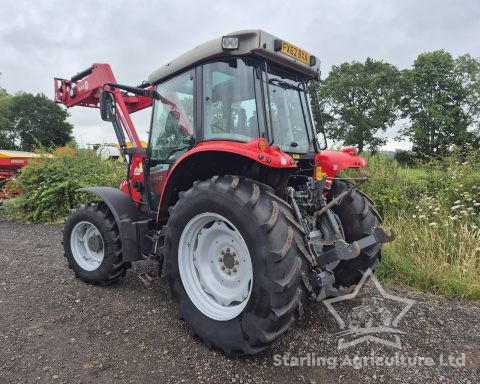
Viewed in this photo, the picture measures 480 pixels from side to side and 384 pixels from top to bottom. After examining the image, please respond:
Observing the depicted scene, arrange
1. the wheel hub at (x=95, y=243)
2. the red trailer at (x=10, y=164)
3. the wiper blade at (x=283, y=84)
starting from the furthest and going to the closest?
the red trailer at (x=10, y=164), the wheel hub at (x=95, y=243), the wiper blade at (x=283, y=84)

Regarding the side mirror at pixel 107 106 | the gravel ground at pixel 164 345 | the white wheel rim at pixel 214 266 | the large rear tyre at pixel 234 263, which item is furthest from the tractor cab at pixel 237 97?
the gravel ground at pixel 164 345

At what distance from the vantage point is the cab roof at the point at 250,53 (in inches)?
109

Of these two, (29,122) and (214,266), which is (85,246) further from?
(29,122)

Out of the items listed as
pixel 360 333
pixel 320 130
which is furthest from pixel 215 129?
pixel 360 333

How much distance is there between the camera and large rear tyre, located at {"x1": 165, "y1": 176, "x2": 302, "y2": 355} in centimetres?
235

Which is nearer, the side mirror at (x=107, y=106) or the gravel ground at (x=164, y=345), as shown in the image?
the gravel ground at (x=164, y=345)

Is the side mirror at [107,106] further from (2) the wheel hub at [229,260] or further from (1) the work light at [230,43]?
(2) the wheel hub at [229,260]

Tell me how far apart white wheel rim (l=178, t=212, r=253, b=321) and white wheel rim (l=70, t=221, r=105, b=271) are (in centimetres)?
161

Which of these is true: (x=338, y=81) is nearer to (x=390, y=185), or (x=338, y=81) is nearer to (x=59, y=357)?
(x=390, y=185)

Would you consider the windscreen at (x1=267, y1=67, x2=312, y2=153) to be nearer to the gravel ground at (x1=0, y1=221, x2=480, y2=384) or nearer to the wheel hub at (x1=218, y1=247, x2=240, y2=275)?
the wheel hub at (x1=218, y1=247, x2=240, y2=275)

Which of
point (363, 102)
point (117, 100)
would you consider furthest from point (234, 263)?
point (363, 102)

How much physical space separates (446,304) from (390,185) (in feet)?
11.0

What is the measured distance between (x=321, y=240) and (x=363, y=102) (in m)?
40.0

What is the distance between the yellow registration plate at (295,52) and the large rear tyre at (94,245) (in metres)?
2.49
